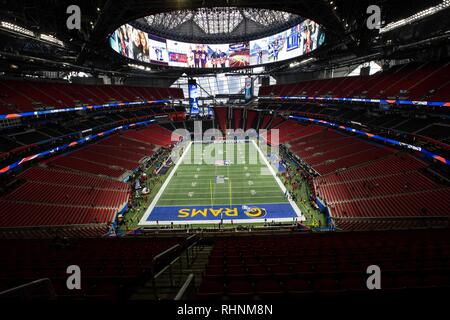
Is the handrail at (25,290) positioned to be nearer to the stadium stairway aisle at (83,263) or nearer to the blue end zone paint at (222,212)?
the stadium stairway aisle at (83,263)

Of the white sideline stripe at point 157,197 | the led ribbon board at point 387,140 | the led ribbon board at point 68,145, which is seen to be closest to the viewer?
the led ribbon board at point 387,140

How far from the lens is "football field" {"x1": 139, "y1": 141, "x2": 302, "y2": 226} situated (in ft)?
68.2

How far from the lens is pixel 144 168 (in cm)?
3156

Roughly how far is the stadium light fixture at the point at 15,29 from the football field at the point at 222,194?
18255 mm

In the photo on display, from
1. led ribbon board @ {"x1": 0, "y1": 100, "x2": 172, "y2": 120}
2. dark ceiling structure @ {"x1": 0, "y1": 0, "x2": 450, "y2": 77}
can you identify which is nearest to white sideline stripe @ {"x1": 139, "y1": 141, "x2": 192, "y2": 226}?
led ribbon board @ {"x1": 0, "y1": 100, "x2": 172, "y2": 120}

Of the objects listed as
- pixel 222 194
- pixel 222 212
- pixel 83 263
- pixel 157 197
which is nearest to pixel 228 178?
pixel 222 194

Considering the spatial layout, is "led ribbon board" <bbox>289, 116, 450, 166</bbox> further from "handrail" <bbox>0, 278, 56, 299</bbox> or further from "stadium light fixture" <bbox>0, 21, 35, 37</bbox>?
"stadium light fixture" <bbox>0, 21, 35, 37</bbox>

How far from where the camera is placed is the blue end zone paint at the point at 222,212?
813 inches

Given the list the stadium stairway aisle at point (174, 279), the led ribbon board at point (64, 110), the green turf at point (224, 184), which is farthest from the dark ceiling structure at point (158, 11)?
the stadium stairway aisle at point (174, 279)

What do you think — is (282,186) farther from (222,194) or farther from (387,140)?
(387,140)

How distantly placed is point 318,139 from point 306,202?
55.9ft
